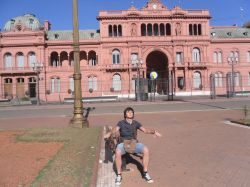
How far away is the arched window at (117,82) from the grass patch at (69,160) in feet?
128

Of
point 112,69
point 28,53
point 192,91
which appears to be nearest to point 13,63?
point 28,53

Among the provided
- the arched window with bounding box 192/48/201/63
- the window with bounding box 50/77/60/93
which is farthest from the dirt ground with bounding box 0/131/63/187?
the arched window with bounding box 192/48/201/63

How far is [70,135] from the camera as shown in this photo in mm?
10633

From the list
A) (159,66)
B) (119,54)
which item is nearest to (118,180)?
(119,54)

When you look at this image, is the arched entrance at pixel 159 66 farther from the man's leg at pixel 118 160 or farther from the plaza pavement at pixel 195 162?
the man's leg at pixel 118 160

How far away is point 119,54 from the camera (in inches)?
2007

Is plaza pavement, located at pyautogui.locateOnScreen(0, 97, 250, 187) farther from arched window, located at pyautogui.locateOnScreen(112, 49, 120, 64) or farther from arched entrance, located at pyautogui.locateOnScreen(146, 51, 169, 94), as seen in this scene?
arched entrance, located at pyautogui.locateOnScreen(146, 51, 169, 94)

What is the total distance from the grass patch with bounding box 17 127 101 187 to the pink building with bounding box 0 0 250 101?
3819 centimetres

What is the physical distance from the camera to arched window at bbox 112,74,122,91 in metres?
50.2

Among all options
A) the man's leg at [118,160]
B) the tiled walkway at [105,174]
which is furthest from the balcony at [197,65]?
the man's leg at [118,160]

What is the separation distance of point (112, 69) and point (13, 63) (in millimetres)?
16378

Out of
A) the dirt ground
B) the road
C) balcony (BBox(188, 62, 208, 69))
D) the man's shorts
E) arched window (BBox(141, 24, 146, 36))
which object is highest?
arched window (BBox(141, 24, 146, 36))

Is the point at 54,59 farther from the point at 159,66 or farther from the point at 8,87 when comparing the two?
the point at 159,66

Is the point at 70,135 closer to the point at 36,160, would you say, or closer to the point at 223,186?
the point at 36,160
